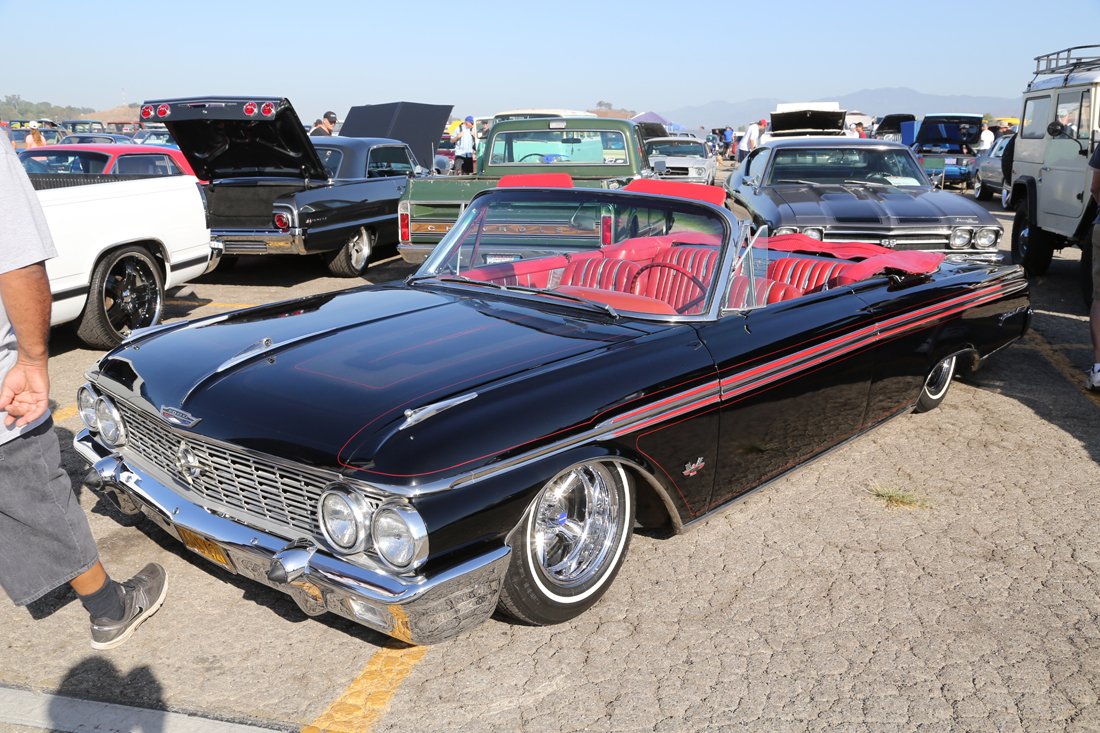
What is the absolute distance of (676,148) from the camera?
76.7ft

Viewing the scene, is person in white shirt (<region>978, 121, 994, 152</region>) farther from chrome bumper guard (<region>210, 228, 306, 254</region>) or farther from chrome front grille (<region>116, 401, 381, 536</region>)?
chrome front grille (<region>116, 401, 381, 536</region>)

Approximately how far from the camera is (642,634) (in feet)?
10.1

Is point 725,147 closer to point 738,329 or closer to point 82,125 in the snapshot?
point 82,125

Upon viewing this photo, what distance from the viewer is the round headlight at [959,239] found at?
731 cm

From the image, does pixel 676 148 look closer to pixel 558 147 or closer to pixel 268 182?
pixel 558 147

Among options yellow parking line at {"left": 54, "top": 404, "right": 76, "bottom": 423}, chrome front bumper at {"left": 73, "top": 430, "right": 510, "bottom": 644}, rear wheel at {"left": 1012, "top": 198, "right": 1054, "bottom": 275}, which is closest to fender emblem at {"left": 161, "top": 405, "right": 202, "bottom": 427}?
chrome front bumper at {"left": 73, "top": 430, "right": 510, "bottom": 644}

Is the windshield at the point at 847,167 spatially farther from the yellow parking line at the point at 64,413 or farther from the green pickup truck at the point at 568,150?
the yellow parking line at the point at 64,413

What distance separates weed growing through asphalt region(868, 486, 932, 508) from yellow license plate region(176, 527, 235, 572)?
291 cm

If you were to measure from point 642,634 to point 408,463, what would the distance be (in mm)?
1118

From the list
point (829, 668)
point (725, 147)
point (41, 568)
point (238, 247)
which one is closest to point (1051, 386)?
point (829, 668)

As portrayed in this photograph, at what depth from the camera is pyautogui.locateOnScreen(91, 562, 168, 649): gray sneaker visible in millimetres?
2918

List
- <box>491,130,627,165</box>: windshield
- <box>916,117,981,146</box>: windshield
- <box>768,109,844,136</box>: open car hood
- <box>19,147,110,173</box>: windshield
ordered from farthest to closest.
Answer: <box>916,117,981,146</box>: windshield, <box>768,109,844,136</box>: open car hood, <box>491,130,627,165</box>: windshield, <box>19,147,110,173</box>: windshield

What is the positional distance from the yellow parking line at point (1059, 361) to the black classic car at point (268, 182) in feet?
21.8

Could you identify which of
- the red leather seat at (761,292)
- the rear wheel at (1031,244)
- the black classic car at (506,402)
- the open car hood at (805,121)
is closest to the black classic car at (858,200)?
the rear wheel at (1031,244)
